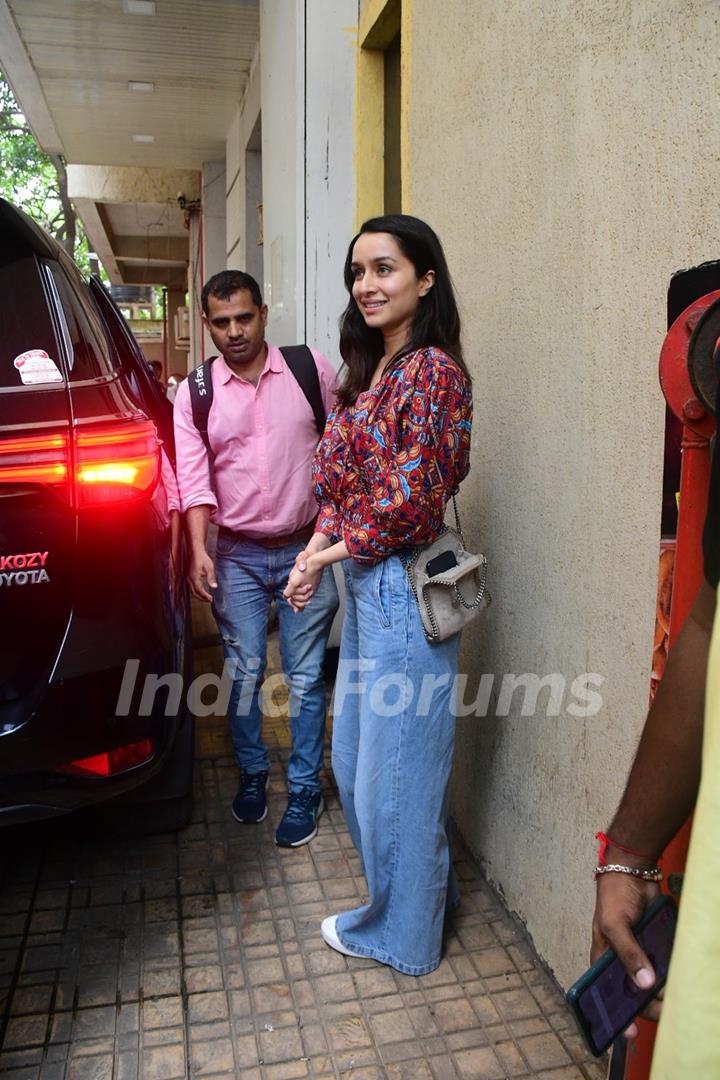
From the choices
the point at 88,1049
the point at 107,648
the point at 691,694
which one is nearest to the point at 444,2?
the point at 107,648

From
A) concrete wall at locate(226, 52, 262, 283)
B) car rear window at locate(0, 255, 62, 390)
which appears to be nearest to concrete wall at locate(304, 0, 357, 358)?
car rear window at locate(0, 255, 62, 390)

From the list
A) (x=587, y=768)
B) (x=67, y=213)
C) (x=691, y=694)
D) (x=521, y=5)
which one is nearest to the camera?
(x=691, y=694)

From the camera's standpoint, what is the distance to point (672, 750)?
1.11 m

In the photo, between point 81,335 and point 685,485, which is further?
point 81,335

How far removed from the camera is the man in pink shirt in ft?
10.9

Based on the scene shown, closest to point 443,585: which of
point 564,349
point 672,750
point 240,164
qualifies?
point 564,349

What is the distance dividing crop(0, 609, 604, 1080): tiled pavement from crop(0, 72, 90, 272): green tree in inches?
1010

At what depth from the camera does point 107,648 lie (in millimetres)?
2354

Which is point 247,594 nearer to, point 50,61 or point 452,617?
point 452,617

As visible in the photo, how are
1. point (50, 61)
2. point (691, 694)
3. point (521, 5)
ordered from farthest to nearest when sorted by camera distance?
point (50, 61) < point (521, 5) < point (691, 694)

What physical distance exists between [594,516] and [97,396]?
4.27 feet

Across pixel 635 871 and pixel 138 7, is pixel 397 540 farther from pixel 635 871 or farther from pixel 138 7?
pixel 138 7

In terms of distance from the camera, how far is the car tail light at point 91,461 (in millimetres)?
2223

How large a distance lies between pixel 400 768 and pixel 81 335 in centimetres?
150
